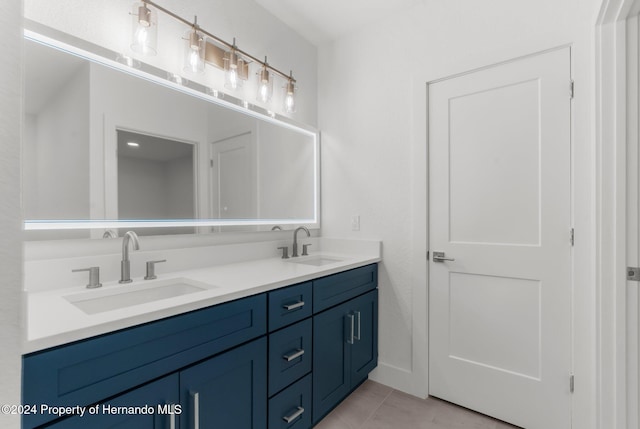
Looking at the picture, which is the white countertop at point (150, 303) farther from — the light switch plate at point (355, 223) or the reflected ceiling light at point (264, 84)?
the reflected ceiling light at point (264, 84)

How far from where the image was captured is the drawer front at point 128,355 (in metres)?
0.76

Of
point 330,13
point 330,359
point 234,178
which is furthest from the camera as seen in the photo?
point 330,13

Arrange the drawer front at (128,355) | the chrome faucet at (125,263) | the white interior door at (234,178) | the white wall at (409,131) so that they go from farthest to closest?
the white interior door at (234,178) → the white wall at (409,131) → the chrome faucet at (125,263) → the drawer front at (128,355)

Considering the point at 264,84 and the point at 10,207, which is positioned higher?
the point at 264,84

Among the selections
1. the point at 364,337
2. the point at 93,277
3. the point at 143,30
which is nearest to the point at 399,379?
the point at 364,337

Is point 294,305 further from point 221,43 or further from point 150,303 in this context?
point 221,43

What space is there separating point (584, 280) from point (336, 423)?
4.87 ft

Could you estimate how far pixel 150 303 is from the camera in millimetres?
1009

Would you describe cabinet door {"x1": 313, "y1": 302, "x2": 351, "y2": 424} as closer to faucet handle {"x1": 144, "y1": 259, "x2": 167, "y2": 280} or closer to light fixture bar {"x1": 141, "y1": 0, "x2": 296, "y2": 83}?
faucet handle {"x1": 144, "y1": 259, "x2": 167, "y2": 280}

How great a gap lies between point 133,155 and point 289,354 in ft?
3.86

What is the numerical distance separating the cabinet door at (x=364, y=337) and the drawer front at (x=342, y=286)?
2.6 inches

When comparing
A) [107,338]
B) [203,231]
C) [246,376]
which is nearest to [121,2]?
[203,231]

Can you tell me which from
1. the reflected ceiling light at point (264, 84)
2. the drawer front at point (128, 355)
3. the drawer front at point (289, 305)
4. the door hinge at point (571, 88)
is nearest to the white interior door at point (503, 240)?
the door hinge at point (571, 88)

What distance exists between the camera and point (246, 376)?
1229 mm
